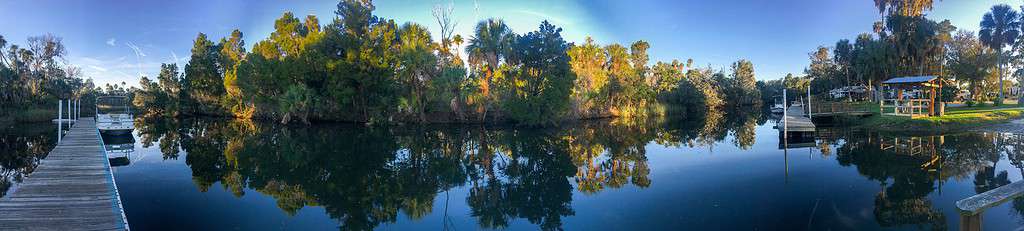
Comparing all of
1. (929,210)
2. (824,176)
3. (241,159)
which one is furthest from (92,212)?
(824,176)

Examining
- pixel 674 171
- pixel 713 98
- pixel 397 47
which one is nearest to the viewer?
pixel 674 171

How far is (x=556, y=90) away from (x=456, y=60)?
10.4m

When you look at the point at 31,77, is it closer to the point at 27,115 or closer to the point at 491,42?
the point at 27,115

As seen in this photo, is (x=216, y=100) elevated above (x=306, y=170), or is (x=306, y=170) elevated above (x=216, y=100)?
(x=216, y=100)

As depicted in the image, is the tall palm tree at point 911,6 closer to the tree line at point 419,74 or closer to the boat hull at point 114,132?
the tree line at point 419,74

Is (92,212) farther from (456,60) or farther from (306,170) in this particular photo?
(456,60)

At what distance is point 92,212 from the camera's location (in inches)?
299

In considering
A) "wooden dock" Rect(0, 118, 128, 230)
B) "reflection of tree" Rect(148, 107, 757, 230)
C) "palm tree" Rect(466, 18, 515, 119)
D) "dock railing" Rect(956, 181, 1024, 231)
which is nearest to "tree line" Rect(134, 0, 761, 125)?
"palm tree" Rect(466, 18, 515, 119)

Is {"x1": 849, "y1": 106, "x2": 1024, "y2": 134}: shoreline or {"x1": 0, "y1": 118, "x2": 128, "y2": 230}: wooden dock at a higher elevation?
{"x1": 849, "y1": 106, "x2": 1024, "y2": 134}: shoreline

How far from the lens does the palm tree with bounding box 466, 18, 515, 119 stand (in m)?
37.2

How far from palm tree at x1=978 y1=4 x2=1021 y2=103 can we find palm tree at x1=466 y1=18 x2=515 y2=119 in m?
41.6

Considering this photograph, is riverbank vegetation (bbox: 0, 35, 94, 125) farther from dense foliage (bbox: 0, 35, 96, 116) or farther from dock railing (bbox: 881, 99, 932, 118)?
dock railing (bbox: 881, 99, 932, 118)

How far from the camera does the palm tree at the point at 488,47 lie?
37188 millimetres

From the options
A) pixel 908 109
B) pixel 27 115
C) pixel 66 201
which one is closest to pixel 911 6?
pixel 908 109
